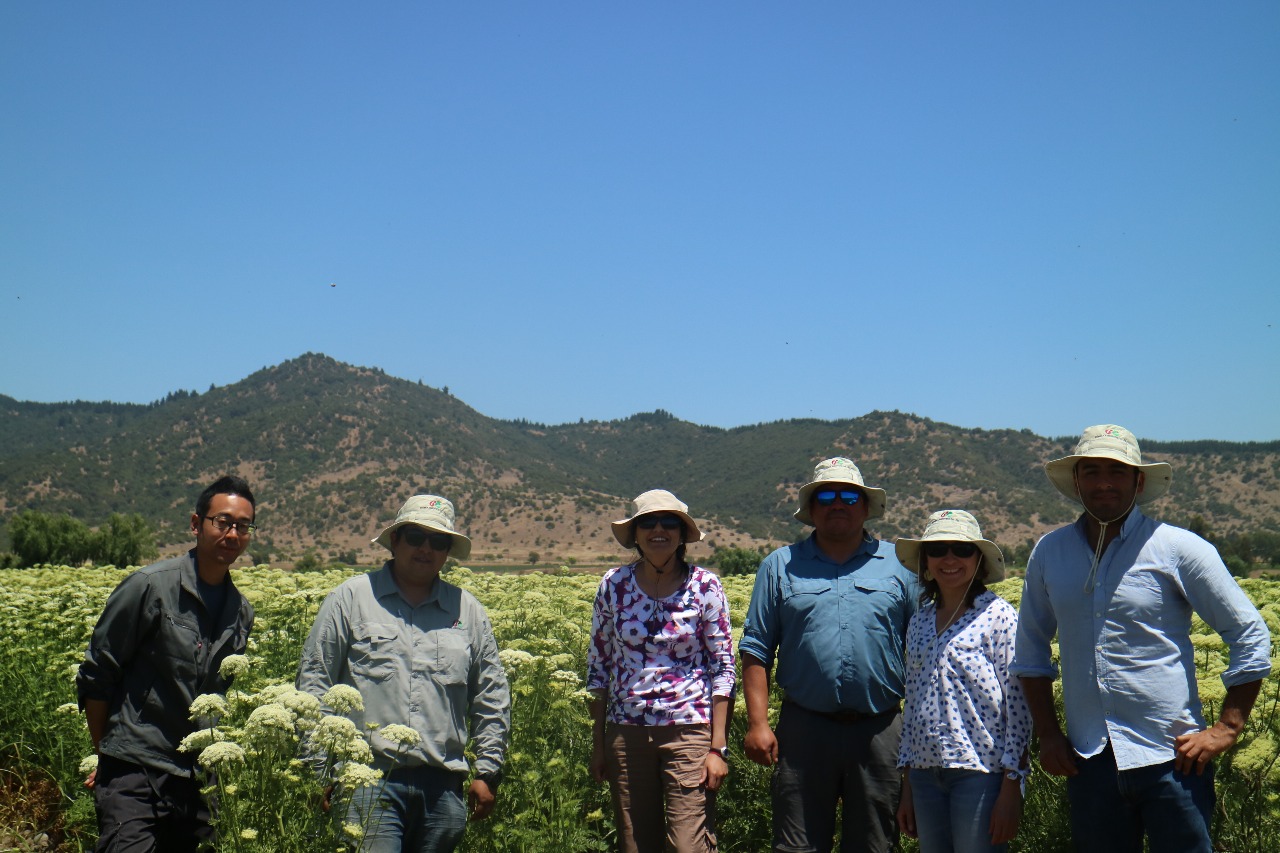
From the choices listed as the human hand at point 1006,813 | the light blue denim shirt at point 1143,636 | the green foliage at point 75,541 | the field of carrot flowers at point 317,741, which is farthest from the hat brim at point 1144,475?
the green foliage at point 75,541

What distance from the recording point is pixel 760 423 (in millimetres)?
124875

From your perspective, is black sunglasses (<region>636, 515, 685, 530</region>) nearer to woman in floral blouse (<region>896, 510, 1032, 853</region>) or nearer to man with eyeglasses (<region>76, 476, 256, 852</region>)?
woman in floral blouse (<region>896, 510, 1032, 853</region>)

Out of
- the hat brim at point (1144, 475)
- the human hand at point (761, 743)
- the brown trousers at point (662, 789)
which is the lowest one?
the brown trousers at point (662, 789)

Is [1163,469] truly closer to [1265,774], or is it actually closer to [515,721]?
[1265,774]

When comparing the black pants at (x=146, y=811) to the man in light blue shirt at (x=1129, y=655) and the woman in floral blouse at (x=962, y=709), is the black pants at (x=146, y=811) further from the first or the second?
the man in light blue shirt at (x=1129, y=655)

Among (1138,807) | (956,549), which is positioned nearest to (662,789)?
(956,549)

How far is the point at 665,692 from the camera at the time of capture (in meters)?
4.30

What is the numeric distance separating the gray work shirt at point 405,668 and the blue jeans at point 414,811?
0.23 ft

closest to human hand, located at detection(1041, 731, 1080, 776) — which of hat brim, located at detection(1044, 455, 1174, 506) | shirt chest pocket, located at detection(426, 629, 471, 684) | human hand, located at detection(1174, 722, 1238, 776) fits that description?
human hand, located at detection(1174, 722, 1238, 776)

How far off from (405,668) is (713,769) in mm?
1310

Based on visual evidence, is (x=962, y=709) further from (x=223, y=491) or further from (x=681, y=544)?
(x=223, y=491)

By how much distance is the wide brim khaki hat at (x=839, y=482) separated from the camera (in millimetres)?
4430

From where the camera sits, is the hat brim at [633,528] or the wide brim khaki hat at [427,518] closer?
the wide brim khaki hat at [427,518]

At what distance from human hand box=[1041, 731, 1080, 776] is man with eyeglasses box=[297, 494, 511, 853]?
6.62ft
